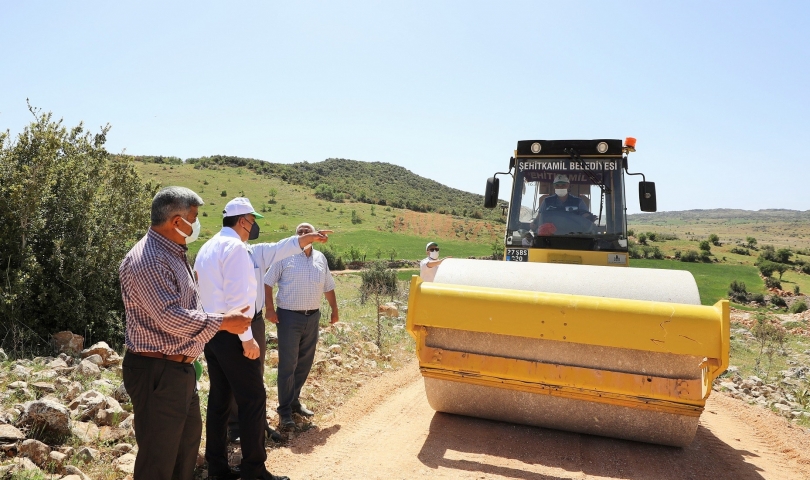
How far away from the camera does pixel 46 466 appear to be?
4.07 metres

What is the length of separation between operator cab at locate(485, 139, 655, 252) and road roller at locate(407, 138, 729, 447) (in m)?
1.60

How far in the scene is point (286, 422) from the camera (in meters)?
5.75

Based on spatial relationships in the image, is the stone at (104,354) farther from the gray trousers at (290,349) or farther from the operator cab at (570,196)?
the operator cab at (570,196)

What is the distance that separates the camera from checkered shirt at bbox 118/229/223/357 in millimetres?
3172

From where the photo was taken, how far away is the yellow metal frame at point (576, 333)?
4.56 meters

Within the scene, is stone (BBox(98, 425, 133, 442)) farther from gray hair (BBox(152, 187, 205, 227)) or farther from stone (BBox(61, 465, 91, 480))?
gray hair (BBox(152, 187, 205, 227))

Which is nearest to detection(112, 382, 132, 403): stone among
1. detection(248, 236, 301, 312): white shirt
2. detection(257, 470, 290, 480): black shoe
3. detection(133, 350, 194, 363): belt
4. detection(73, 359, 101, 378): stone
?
detection(73, 359, 101, 378): stone

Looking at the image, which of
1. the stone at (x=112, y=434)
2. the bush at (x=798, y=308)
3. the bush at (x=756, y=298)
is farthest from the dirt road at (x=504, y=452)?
the bush at (x=756, y=298)

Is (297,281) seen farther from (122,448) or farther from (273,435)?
(122,448)

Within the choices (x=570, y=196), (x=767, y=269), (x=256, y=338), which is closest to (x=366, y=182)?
(x=767, y=269)

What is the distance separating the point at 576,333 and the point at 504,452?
4.22ft

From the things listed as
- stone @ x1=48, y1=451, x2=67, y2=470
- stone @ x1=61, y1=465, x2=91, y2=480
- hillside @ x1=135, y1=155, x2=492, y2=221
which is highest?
hillside @ x1=135, y1=155, x2=492, y2=221

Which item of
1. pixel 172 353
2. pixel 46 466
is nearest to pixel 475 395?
pixel 172 353

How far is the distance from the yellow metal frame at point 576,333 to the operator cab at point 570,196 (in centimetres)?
235
